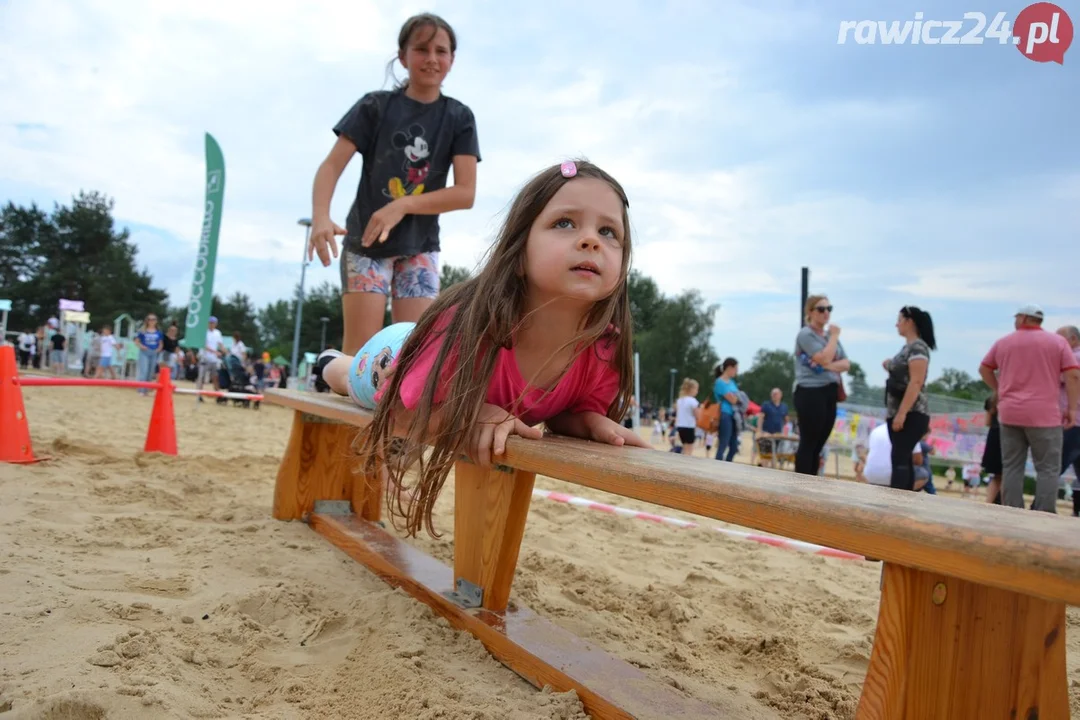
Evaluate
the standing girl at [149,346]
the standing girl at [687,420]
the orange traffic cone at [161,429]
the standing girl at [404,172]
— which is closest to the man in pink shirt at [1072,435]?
the standing girl at [687,420]

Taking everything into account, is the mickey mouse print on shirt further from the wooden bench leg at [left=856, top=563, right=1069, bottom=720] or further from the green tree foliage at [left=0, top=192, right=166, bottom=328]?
the green tree foliage at [left=0, top=192, right=166, bottom=328]

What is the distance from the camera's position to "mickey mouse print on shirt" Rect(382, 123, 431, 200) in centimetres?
334

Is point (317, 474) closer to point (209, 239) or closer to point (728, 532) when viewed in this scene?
point (728, 532)

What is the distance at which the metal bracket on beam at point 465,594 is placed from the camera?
209 centimetres

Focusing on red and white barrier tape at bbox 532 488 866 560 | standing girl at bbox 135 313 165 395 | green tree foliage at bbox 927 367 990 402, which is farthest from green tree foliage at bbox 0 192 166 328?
green tree foliage at bbox 927 367 990 402

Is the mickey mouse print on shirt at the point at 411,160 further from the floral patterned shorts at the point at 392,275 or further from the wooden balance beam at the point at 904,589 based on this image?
the wooden balance beam at the point at 904,589

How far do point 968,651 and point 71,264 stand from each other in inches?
2167

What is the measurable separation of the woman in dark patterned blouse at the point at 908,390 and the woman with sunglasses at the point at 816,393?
316mm

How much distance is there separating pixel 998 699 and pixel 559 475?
79 cm

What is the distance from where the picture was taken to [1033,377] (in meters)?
4.72

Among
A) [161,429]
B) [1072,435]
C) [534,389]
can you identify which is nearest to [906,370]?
[1072,435]

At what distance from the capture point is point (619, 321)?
7.02 feet

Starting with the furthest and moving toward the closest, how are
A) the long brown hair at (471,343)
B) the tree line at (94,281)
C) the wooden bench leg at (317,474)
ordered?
1. the tree line at (94,281)
2. the wooden bench leg at (317,474)
3. the long brown hair at (471,343)

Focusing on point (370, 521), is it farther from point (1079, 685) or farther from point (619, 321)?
point (1079, 685)
